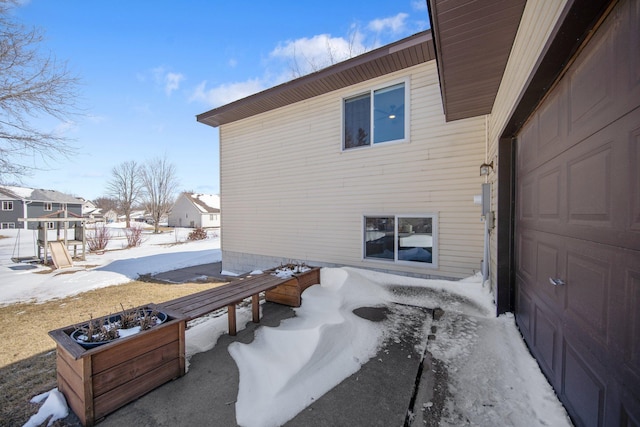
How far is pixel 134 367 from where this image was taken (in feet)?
7.01

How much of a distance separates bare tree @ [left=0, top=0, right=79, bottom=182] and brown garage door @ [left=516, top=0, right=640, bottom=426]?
11.7 meters

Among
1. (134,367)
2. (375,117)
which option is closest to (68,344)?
(134,367)

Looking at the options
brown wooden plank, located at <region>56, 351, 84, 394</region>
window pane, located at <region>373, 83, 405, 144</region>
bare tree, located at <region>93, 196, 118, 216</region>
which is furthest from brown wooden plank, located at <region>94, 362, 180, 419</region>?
bare tree, located at <region>93, 196, 118, 216</region>

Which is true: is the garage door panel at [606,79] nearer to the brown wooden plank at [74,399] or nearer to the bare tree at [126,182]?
the brown wooden plank at [74,399]

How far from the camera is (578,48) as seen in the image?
5.59 feet

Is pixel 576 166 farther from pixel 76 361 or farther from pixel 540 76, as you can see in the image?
pixel 76 361

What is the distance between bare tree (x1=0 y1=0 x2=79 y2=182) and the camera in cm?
708

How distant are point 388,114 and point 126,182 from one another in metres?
34.8

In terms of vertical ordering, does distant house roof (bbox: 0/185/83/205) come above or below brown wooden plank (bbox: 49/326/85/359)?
above

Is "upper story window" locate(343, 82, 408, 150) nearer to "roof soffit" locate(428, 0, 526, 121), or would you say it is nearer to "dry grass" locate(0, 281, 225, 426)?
"roof soffit" locate(428, 0, 526, 121)

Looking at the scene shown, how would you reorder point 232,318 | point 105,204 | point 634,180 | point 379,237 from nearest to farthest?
point 634,180 → point 232,318 → point 379,237 → point 105,204

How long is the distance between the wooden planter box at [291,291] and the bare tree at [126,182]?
33.0 meters

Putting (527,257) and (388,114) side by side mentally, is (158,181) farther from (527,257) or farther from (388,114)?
(527,257)

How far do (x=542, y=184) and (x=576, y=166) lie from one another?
29.1 inches
